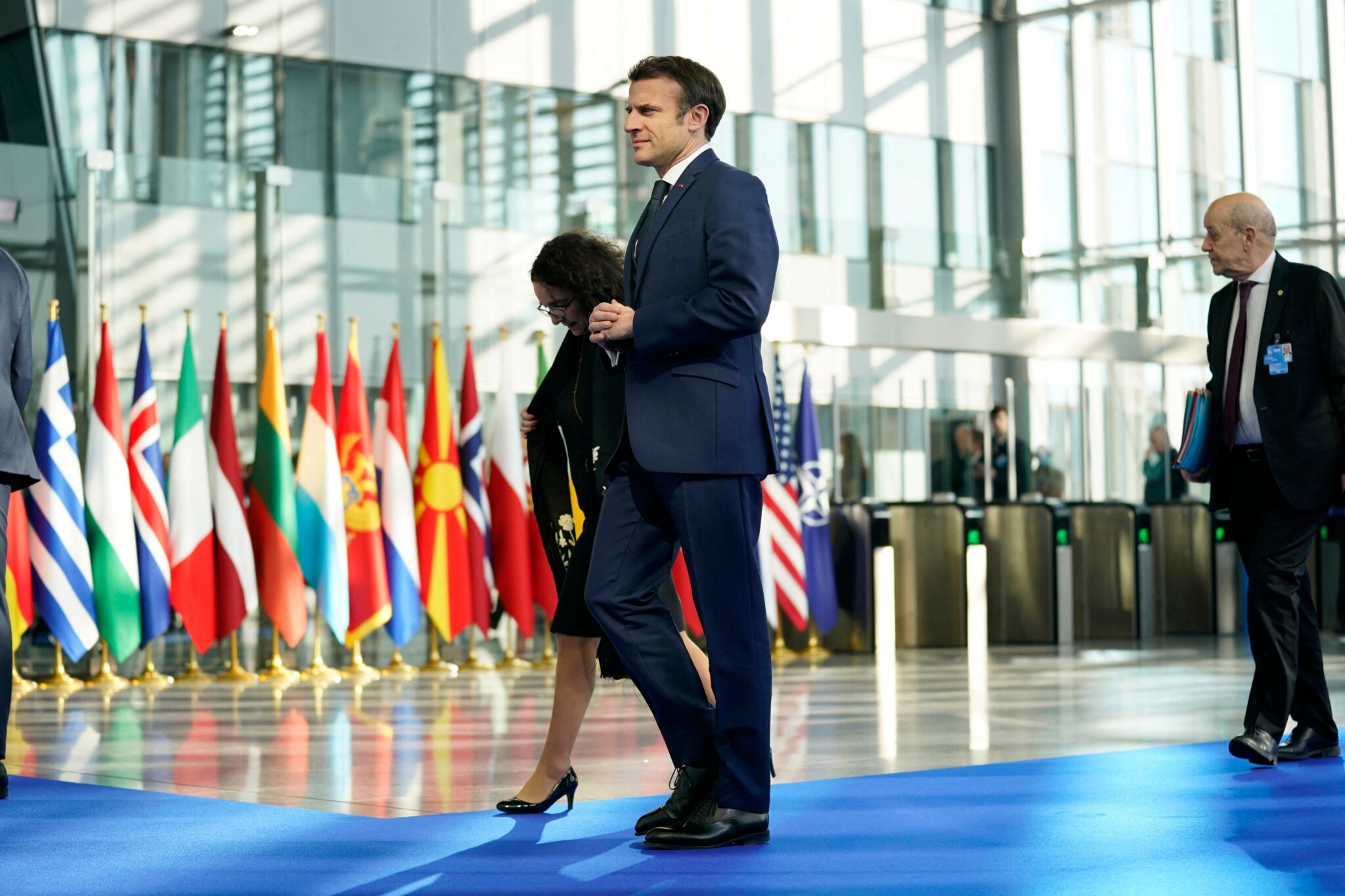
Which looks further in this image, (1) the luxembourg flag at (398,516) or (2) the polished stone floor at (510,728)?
(1) the luxembourg flag at (398,516)

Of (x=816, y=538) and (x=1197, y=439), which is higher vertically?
(x=1197, y=439)

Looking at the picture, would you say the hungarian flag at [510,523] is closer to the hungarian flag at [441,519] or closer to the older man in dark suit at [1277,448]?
the hungarian flag at [441,519]

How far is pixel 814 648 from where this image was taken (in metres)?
10.6

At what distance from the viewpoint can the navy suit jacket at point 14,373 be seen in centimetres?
417

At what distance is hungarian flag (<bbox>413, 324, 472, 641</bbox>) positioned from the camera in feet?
30.2

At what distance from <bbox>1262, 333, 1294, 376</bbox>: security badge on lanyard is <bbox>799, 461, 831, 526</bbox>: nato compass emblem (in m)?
5.91

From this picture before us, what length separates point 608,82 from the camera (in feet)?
47.0

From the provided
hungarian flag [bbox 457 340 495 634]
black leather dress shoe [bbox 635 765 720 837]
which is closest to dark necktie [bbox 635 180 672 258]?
black leather dress shoe [bbox 635 765 720 837]

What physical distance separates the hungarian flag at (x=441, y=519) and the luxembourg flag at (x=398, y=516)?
2.6 inches

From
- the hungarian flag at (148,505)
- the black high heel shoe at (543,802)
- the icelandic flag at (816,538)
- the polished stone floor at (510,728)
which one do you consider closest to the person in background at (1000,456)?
the icelandic flag at (816,538)

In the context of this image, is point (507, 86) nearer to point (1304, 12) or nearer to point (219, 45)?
point (219, 45)

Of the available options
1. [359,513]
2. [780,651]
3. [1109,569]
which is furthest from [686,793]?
[1109,569]

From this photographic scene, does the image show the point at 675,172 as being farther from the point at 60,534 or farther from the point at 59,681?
the point at 59,681

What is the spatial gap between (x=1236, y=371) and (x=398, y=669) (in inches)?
227
